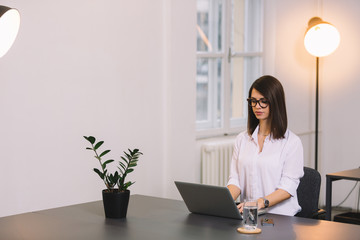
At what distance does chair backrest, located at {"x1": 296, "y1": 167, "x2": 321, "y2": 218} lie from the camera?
10.7ft

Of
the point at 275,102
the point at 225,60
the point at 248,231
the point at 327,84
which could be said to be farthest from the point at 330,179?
the point at 327,84

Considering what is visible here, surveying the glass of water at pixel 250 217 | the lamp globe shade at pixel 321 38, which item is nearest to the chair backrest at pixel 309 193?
the glass of water at pixel 250 217

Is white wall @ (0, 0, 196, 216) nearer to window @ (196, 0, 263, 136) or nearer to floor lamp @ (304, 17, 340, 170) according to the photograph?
window @ (196, 0, 263, 136)

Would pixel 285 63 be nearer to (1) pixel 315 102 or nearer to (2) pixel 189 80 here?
(1) pixel 315 102

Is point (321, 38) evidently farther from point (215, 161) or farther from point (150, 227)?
point (150, 227)

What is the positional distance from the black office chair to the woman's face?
17.4 inches

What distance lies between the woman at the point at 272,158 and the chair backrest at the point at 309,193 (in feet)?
0.24

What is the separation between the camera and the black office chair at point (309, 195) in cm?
326

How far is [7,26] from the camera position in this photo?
2.42m

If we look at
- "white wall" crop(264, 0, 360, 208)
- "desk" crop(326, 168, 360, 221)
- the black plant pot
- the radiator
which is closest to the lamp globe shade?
"white wall" crop(264, 0, 360, 208)

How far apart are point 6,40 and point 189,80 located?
240 centimetres

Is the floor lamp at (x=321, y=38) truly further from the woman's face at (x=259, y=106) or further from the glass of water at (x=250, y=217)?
the glass of water at (x=250, y=217)

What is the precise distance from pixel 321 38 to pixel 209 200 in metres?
3.62

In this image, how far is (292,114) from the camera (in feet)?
20.4
